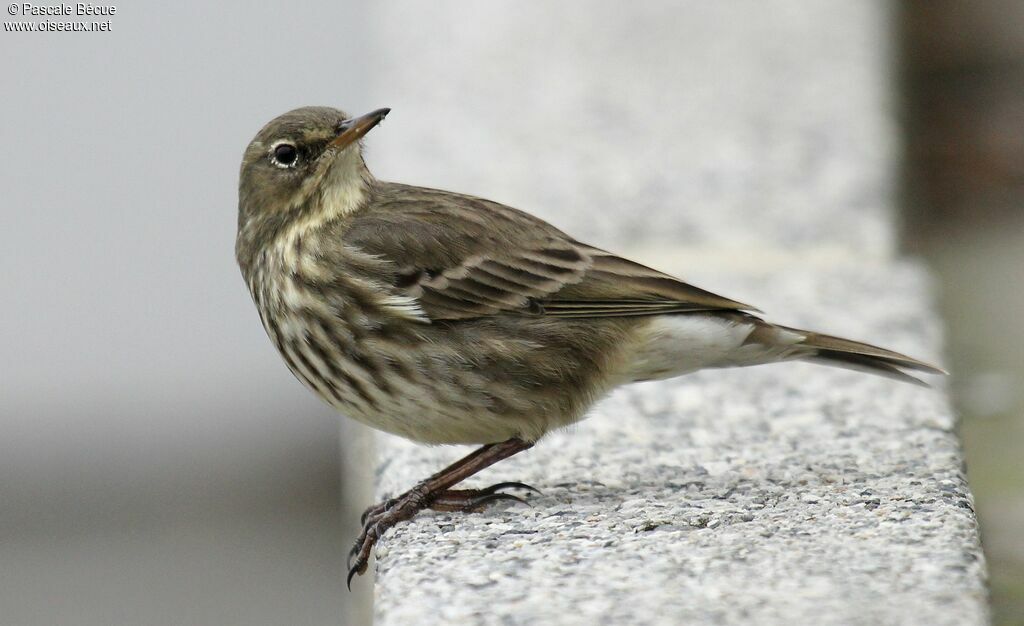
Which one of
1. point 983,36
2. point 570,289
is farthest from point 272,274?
point 983,36

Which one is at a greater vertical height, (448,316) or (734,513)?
(448,316)

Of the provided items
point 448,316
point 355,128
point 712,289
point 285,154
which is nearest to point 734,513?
point 448,316

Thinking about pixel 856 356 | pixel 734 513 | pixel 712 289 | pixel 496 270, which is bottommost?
pixel 734 513

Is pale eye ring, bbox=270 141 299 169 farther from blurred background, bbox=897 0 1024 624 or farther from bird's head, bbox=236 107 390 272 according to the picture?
blurred background, bbox=897 0 1024 624

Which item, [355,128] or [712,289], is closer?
[355,128]

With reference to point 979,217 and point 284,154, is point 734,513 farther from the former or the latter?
point 979,217

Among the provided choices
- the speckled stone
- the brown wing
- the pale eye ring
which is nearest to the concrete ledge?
the speckled stone
